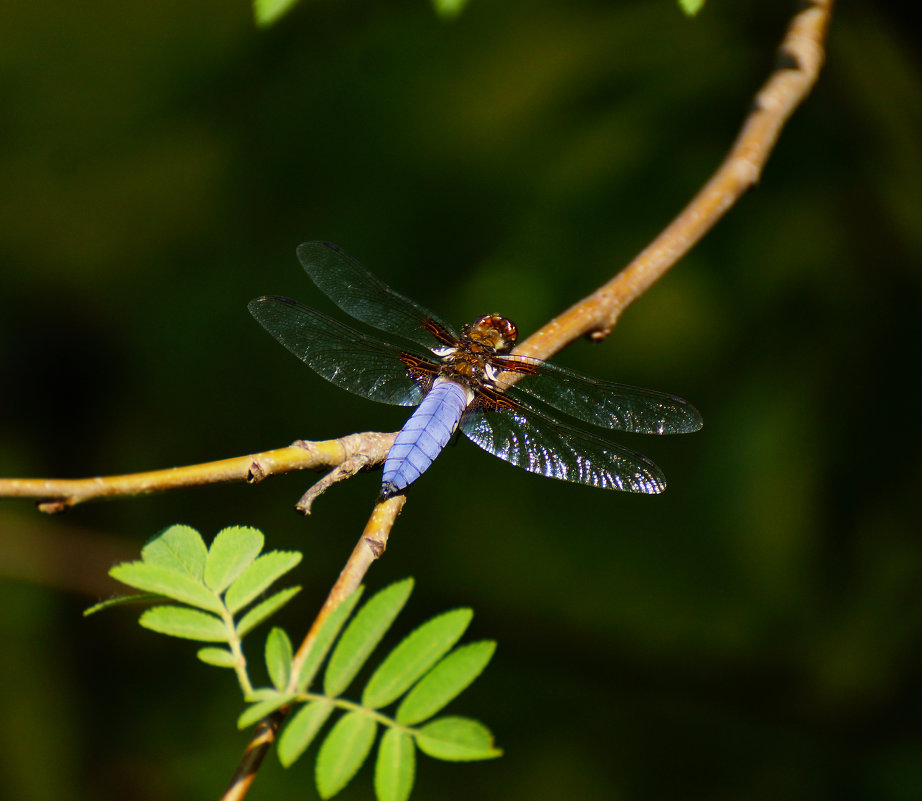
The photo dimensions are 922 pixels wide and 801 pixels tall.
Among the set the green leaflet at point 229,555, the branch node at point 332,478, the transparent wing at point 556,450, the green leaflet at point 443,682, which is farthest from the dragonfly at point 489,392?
the green leaflet at point 443,682

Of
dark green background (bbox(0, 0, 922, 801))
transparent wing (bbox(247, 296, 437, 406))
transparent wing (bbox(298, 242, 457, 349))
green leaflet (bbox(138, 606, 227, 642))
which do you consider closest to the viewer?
green leaflet (bbox(138, 606, 227, 642))

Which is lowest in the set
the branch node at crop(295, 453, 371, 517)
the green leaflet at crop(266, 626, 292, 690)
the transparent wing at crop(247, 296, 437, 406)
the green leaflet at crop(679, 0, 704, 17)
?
the green leaflet at crop(266, 626, 292, 690)

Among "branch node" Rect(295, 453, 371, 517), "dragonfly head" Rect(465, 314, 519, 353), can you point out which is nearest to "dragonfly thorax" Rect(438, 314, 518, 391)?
"dragonfly head" Rect(465, 314, 519, 353)

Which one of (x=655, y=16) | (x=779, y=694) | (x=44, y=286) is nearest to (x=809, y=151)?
(x=655, y=16)

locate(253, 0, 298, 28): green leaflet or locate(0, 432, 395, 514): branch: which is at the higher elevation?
locate(253, 0, 298, 28): green leaflet

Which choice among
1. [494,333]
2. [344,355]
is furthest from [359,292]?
[494,333]

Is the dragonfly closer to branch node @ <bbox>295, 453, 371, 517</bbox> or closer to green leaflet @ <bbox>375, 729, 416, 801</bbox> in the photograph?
branch node @ <bbox>295, 453, 371, 517</bbox>

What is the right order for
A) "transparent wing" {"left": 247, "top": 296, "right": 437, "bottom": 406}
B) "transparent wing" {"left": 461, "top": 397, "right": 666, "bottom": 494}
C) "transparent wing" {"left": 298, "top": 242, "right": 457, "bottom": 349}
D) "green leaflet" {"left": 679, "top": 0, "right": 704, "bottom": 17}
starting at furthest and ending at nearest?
"transparent wing" {"left": 298, "top": 242, "right": 457, "bottom": 349} < "transparent wing" {"left": 247, "top": 296, "right": 437, "bottom": 406} < "transparent wing" {"left": 461, "top": 397, "right": 666, "bottom": 494} < "green leaflet" {"left": 679, "top": 0, "right": 704, "bottom": 17}

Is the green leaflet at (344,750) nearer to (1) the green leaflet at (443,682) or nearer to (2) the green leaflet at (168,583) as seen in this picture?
(1) the green leaflet at (443,682)
